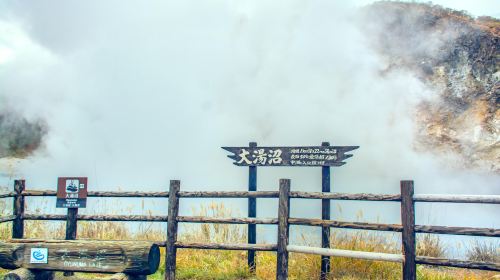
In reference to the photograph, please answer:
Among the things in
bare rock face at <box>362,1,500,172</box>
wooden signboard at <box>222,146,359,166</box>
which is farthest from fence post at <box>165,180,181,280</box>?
bare rock face at <box>362,1,500,172</box>

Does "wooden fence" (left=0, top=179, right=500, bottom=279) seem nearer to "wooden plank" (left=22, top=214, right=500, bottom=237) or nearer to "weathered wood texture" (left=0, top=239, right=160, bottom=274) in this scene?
"wooden plank" (left=22, top=214, right=500, bottom=237)

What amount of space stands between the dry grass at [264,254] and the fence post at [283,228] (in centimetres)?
49

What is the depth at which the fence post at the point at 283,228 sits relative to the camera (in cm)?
683

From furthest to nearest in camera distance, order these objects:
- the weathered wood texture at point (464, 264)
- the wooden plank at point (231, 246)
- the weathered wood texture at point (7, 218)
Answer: the weathered wood texture at point (7, 218) < the wooden plank at point (231, 246) < the weathered wood texture at point (464, 264)

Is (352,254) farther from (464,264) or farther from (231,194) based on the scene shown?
(231,194)

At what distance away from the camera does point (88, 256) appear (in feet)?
19.4

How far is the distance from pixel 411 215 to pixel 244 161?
2.95 meters

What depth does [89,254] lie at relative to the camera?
5.89 m

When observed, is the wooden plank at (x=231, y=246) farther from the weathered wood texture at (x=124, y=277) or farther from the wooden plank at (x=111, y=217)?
the weathered wood texture at (x=124, y=277)

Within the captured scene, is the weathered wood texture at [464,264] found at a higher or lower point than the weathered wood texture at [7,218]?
lower

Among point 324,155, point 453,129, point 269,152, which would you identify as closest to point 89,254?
point 269,152

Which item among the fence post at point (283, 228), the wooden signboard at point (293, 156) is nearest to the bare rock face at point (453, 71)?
the wooden signboard at point (293, 156)

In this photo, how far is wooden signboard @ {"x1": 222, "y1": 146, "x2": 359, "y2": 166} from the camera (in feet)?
24.8

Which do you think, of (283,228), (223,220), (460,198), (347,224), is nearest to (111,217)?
(223,220)
